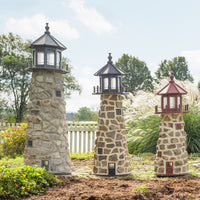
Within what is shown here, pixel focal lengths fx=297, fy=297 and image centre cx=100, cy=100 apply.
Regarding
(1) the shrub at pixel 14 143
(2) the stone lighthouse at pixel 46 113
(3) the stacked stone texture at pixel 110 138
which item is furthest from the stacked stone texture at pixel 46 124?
(1) the shrub at pixel 14 143

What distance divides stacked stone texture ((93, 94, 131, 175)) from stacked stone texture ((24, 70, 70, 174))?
1053 mm

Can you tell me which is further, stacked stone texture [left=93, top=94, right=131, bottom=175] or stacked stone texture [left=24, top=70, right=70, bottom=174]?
stacked stone texture [left=93, top=94, right=131, bottom=175]

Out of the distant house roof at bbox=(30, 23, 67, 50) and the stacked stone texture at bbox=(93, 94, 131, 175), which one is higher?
the distant house roof at bbox=(30, 23, 67, 50)

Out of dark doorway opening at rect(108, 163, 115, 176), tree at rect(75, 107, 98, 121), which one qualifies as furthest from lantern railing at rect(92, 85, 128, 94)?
tree at rect(75, 107, 98, 121)

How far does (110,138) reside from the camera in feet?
27.9

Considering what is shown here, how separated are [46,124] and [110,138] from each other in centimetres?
185

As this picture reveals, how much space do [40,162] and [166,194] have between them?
355 centimetres

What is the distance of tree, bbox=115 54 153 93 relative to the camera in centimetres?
2789

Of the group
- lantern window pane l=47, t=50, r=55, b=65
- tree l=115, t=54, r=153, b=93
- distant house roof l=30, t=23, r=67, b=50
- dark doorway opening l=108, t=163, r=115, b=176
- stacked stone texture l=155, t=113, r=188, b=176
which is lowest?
dark doorway opening l=108, t=163, r=115, b=176

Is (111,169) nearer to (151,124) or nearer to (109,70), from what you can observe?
(109,70)

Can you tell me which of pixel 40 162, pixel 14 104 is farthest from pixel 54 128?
pixel 14 104

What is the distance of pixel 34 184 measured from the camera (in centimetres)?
654

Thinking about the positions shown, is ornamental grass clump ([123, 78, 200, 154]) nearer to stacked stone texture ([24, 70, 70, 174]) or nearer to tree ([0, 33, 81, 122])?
stacked stone texture ([24, 70, 70, 174])

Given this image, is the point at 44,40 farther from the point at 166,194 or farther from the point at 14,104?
the point at 14,104
